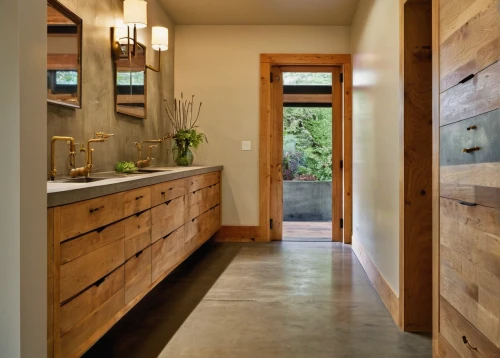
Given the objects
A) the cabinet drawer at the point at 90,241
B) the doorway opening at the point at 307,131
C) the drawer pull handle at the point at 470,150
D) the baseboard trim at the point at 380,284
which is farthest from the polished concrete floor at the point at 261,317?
the doorway opening at the point at 307,131

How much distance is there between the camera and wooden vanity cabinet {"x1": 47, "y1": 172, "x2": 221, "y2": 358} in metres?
1.58

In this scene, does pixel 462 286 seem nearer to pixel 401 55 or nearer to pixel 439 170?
pixel 439 170

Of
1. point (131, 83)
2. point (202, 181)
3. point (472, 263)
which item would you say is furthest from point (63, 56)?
point (472, 263)

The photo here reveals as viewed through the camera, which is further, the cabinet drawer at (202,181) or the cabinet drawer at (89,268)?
the cabinet drawer at (202,181)

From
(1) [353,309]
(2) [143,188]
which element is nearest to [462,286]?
(1) [353,309]

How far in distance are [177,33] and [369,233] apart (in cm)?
321

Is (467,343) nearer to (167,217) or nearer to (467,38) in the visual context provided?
(467,38)

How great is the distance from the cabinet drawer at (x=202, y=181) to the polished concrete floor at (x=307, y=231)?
3.97ft

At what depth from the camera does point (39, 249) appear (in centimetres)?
143

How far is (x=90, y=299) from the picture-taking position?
184cm

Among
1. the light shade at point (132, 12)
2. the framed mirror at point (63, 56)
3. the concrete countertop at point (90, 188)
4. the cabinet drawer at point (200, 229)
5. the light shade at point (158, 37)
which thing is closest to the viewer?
the concrete countertop at point (90, 188)

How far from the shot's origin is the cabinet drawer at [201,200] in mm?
3662

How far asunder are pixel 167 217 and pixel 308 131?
282cm

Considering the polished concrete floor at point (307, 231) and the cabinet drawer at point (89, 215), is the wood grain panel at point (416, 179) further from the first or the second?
the polished concrete floor at point (307, 231)
